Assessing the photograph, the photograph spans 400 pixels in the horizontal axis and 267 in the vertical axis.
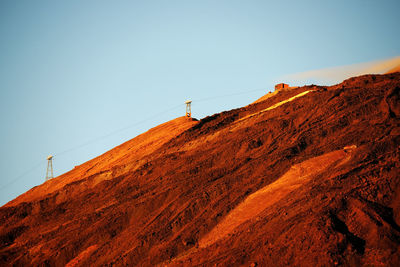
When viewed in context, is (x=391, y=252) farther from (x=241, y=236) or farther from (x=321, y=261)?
(x=241, y=236)

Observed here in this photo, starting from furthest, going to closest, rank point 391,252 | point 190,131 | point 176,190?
point 190,131
point 176,190
point 391,252

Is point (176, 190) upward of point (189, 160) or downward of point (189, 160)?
downward

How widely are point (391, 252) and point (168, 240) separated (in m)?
11.2

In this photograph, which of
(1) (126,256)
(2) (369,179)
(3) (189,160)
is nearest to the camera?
(2) (369,179)

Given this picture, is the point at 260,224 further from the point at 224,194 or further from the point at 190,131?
the point at 190,131

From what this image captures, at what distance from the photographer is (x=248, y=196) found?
23094 millimetres

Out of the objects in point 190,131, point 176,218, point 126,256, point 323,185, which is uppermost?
point 190,131

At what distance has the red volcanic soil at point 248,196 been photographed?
17.8 metres

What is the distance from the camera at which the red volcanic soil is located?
17.8 m

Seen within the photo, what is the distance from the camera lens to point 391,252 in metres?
15.8

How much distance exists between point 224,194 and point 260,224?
4265 mm

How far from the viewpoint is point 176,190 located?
26047 mm

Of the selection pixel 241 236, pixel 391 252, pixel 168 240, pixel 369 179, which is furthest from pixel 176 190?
pixel 391 252

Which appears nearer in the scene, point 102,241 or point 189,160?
point 102,241
